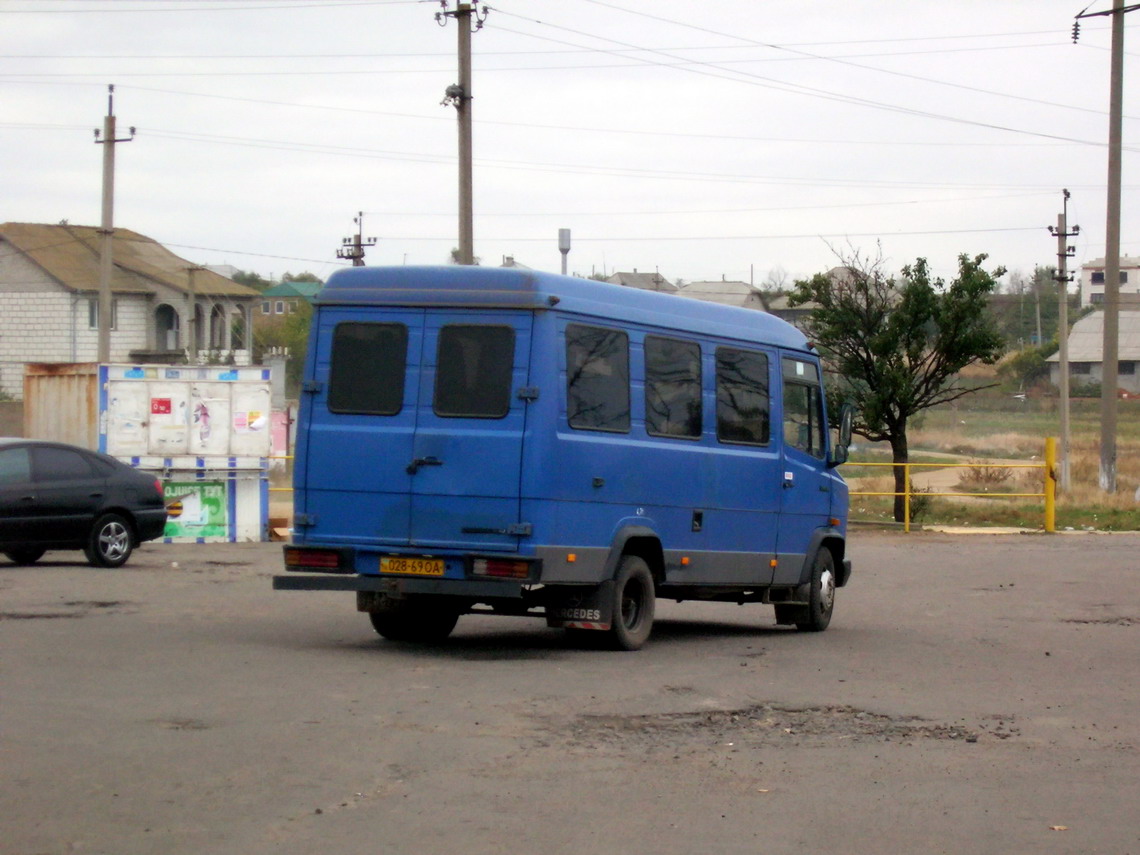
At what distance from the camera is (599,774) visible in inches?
287

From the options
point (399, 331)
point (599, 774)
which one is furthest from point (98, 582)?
point (599, 774)

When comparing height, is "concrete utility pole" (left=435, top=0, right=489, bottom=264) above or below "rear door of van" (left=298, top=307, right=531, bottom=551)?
above

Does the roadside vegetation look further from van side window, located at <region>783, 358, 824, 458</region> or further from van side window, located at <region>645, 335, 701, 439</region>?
van side window, located at <region>645, 335, 701, 439</region>

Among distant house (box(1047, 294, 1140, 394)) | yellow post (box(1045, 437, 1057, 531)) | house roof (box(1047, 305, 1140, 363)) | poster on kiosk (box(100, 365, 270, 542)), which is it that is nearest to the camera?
poster on kiosk (box(100, 365, 270, 542))

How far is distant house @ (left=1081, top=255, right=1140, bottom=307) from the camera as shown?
143500mm

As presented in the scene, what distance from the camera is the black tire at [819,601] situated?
47.8ft

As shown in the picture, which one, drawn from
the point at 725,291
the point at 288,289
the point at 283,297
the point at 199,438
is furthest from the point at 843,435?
the point at 288,289

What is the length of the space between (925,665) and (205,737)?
6.07 m

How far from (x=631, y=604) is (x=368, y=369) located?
2.83 m

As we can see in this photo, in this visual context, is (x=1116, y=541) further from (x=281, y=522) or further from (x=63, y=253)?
(x=63, y=253)

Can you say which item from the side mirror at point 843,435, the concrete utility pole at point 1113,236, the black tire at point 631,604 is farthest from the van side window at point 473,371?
the concrete utility pole at point 1113,236

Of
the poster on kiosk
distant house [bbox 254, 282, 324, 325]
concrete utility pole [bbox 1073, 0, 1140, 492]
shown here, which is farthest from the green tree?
distant house [bbox 254, 282, 324, 325]

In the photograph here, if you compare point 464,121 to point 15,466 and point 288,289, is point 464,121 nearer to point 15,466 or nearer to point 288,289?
point 15,466

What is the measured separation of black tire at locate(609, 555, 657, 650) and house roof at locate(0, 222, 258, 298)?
2072 inches
